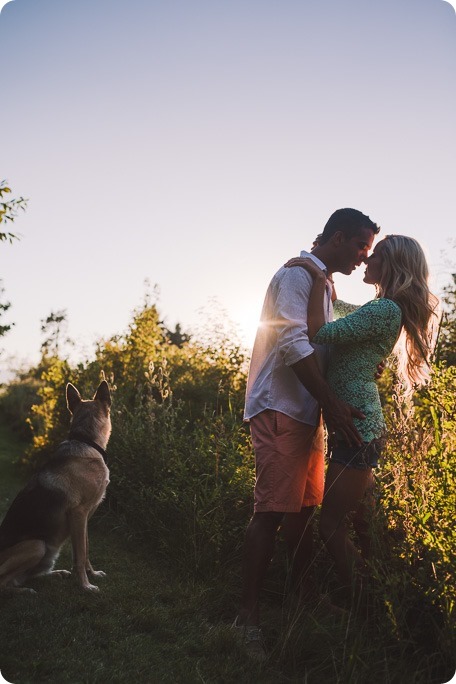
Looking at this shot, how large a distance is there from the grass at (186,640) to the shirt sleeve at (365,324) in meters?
1.43

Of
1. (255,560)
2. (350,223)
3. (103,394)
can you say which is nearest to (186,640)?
(255,560)

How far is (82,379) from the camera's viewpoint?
884cm

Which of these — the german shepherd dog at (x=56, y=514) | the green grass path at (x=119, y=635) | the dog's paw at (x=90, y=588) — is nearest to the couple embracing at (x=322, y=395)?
the green grass path at (x=119, y=635)

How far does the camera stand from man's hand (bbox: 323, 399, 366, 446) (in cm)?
331

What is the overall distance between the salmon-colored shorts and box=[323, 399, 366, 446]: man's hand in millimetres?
225

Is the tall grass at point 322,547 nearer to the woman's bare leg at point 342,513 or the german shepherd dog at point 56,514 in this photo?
the woman's bare leg at point 342,513

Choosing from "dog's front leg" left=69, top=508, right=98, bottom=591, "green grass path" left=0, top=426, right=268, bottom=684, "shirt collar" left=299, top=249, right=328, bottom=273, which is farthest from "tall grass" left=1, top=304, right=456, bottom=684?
"shirt collar" left=299, top=249, right=328, bottom=273

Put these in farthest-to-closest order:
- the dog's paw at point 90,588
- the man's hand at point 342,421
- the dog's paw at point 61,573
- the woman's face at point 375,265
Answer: the dog's paw at point 61,573 → the dog's paw at point 90,588 → the woman's face at point 375,265 → the man's hand at point 342,421

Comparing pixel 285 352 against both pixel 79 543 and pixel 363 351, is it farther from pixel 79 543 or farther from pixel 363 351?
pixel 79 543

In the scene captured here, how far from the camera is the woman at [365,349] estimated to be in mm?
3330

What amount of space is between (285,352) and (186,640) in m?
1.80

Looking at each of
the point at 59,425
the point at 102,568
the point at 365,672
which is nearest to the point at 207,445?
the point at 102,568

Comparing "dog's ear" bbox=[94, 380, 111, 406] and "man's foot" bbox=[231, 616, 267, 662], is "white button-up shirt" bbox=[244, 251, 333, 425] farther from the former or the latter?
"dog's ear" bbox=[94, 380, 111, 406]

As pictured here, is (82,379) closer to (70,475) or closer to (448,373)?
(70,475)
